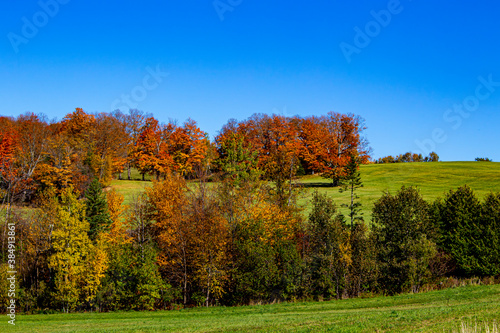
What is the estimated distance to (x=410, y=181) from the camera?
89.9 metres

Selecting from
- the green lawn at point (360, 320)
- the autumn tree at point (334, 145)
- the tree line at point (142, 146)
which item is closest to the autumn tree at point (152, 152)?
the tree line at point (142, 146)

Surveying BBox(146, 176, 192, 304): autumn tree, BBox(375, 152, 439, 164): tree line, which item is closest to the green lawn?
BBox(146, 176, 192, 304): autumn tree

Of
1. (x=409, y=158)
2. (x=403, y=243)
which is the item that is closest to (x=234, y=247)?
(x=403, y=243)

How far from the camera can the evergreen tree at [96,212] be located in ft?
156

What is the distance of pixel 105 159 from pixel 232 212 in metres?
42.1

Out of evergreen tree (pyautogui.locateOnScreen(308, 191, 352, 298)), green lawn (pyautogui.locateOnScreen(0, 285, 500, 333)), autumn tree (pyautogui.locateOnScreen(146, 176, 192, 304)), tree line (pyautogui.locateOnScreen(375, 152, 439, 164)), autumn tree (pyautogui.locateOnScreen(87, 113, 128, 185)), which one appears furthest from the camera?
tree line (pyautogui.locateOnScreen(375, 152, 439, 164))

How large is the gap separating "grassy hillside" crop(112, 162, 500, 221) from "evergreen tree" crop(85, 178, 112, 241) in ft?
67.1

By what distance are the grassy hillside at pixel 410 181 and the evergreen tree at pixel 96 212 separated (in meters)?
20.5

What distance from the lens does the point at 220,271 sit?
139 ft

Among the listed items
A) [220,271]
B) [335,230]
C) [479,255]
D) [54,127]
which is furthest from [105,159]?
[479,255]

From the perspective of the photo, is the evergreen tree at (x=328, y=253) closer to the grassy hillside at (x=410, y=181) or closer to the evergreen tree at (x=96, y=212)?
the grassy hillside at (x=410, y=181)

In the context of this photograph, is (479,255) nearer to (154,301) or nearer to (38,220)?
(154,301)

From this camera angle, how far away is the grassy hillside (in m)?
73.4

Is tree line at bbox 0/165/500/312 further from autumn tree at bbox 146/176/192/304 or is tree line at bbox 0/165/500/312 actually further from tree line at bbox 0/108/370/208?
tree line at bbox 0/108/370/208
